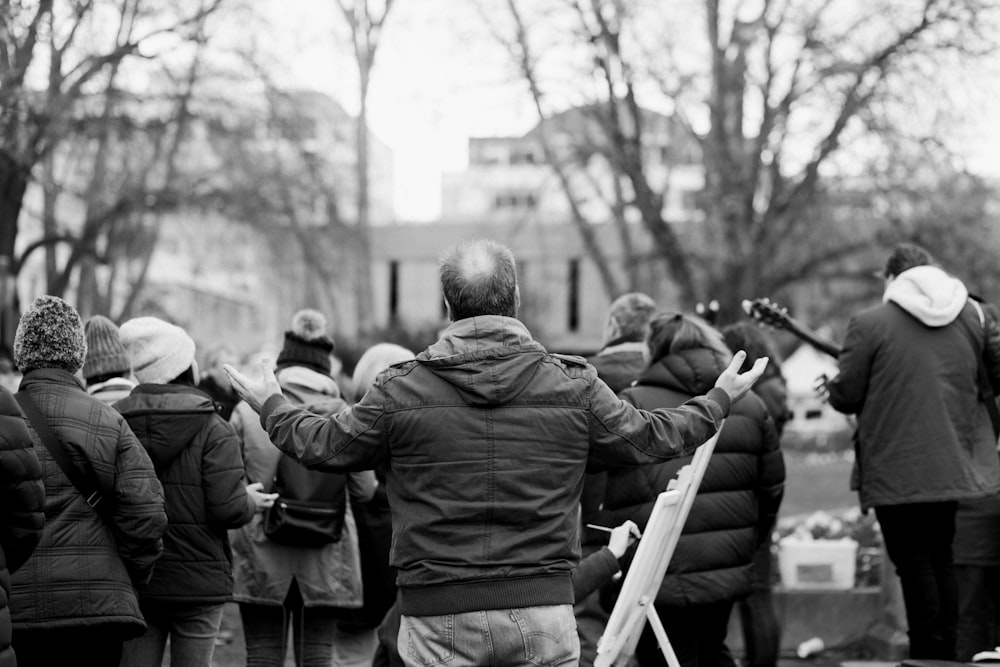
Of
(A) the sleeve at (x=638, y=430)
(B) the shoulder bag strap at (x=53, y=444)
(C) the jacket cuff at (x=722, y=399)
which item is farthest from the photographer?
(B) the shoulder bag strap at (x=53, y=444)

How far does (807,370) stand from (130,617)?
45.3 metres

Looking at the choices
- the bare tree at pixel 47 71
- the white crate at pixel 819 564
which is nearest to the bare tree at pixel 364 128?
the bare tree at pixel 47 71

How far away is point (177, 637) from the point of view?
5.10m

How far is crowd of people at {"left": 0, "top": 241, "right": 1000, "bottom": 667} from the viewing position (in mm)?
3562

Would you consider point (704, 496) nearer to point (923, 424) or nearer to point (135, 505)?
point (923, 424)

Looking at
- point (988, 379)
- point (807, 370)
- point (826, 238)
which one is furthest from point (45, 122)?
point (807, 370)

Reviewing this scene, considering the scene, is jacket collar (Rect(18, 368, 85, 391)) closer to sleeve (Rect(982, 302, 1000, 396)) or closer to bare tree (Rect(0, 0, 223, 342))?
sleeve (Rect(982, 302, 1000, 396))

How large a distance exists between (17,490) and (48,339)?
82 centimetres

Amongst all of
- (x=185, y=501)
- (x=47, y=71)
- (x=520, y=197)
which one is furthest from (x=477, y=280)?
(x=520, y=197)

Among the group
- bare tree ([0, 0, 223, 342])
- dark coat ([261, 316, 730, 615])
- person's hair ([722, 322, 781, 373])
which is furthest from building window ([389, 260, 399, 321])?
dark coat ([261, 316, 730, 615])

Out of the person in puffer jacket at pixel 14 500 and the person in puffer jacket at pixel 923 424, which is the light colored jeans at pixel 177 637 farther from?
the person in puffer jacket at pixel 923 424

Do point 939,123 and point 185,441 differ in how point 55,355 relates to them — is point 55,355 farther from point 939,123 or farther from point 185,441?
point 939,123

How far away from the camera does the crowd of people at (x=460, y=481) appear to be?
11.7ft

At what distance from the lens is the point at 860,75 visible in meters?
21.8
